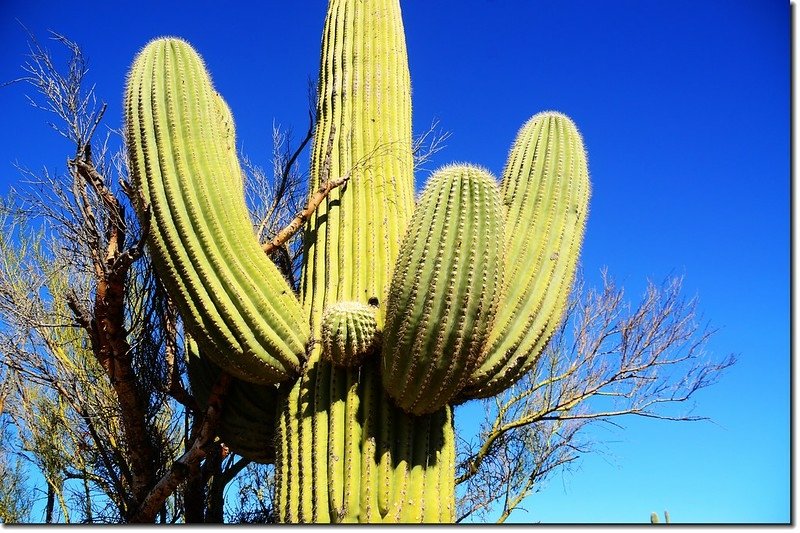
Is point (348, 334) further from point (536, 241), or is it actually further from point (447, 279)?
point (536, 241)

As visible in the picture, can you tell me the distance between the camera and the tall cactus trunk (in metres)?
3.46

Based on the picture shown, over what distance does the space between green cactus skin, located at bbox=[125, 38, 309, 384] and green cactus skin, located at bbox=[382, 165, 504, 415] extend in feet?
1.95

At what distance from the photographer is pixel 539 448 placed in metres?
8.58

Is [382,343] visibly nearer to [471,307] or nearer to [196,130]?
[471,307]

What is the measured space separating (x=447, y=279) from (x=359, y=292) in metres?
0.75

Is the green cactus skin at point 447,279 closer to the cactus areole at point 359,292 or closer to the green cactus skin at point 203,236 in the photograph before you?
the cactus areole at point 359,292

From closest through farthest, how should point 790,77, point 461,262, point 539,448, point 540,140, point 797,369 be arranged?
point 461,262 → point 797,369 → point 790,77 → point 540,140 → point 539,448

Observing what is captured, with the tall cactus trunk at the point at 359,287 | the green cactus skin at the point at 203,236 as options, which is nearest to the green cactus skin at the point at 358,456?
the tall cactus trunk at the point at 359,287

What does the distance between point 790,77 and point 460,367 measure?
6.70 ft

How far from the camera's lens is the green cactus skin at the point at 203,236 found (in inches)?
139

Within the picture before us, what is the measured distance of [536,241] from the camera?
151 inches

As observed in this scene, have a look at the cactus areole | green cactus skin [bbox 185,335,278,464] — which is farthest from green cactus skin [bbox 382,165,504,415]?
green cactus skin [bbox 185,335,278,464]

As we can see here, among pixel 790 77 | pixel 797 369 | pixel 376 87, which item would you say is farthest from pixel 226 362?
pixel 790 77

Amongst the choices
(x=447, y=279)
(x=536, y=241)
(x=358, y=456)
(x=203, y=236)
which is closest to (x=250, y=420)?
(x=358, y=456)
